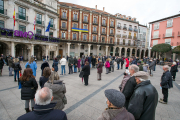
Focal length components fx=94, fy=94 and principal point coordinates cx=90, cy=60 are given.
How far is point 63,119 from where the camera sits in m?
1.44

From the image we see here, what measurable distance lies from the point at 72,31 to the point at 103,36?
11.4 m

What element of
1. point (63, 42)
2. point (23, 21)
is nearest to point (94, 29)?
point (63, 42)

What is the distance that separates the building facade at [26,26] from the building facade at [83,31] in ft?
15.0

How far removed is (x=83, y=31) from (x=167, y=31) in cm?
2402

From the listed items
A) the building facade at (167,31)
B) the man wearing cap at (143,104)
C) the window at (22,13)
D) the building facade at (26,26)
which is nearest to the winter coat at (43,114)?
the man wearing cap at (143,104)

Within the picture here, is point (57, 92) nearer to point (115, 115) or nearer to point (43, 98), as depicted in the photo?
point (43, 98)

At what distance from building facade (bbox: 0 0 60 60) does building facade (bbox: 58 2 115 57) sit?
4585 mm

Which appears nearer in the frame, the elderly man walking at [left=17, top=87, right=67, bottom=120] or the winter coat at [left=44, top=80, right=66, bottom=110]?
the elderly man walking at [left=17, top=87, right=67, bottom=120]

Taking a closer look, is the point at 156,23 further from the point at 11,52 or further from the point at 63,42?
the point at 11,52

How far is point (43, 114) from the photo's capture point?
1.35 metres

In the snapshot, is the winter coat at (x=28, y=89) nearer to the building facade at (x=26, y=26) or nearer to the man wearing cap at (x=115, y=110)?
the man wearing cap at (x=115, y=110)

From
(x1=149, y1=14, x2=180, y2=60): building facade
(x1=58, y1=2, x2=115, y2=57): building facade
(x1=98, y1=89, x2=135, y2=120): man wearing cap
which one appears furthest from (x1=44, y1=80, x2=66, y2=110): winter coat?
(x1=149, y1=14, x2=180, y2=60): building facade

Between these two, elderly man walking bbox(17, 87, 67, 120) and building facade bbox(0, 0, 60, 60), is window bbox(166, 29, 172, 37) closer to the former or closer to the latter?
building facade bbox(0, 0, 60, 60)

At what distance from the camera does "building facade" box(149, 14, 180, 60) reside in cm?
2416
